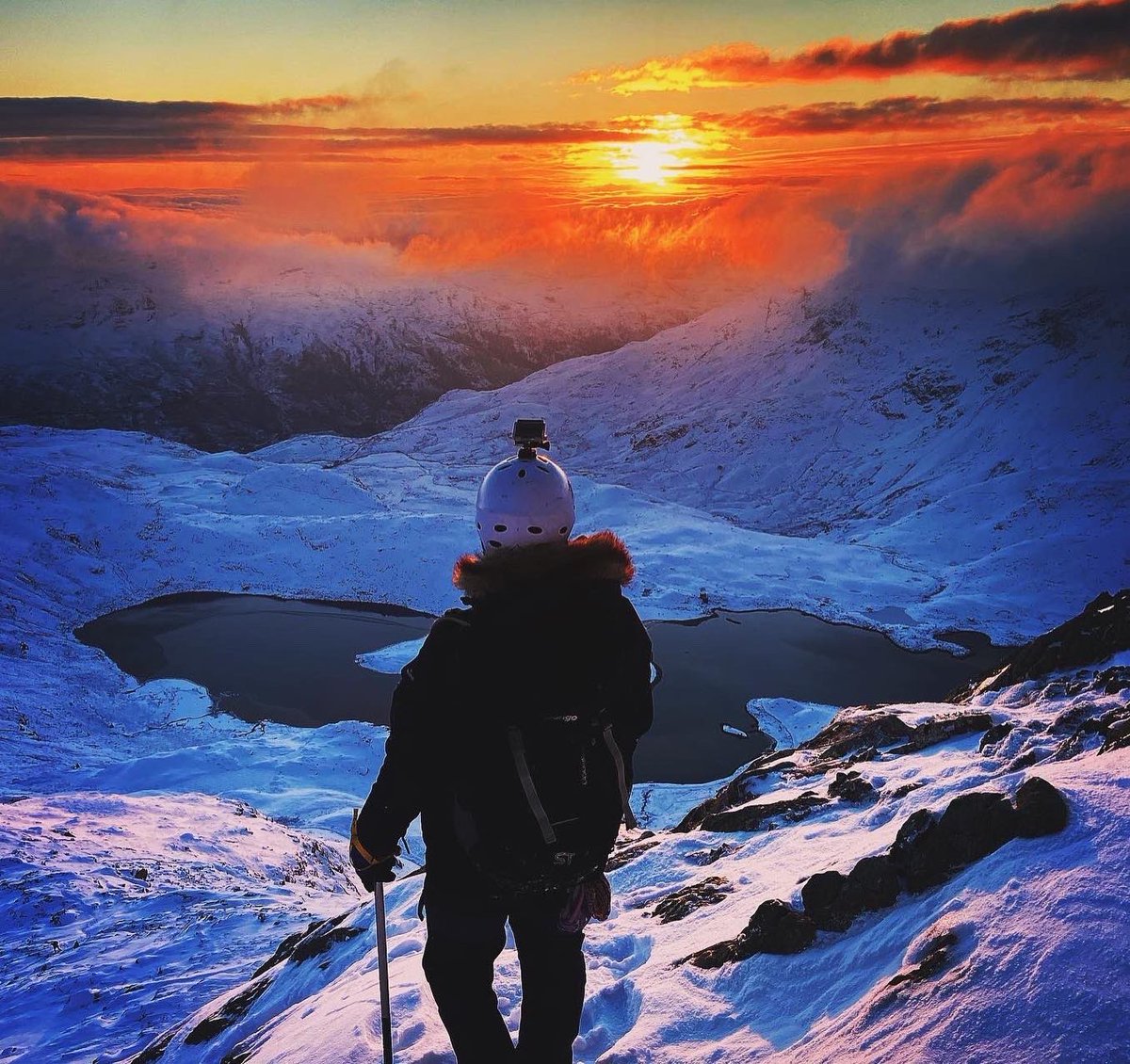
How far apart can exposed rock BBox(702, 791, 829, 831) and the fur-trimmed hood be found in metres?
10.5

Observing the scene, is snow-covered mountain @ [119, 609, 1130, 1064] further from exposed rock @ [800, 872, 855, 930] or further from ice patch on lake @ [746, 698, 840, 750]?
ice patch on lake @ [746, 698, 840, 750]

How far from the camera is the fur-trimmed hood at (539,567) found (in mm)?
4129

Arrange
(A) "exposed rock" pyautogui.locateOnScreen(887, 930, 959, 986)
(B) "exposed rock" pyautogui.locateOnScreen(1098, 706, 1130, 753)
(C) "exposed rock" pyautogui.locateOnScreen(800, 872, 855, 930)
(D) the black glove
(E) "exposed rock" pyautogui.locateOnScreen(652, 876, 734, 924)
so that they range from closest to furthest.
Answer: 1. (D) the black glove
2. (A) "exposed rock" pyautogui.locateOnScreen(887, 930, 959, 986)
3. (C) "exposed rock" pyautogui.locateOnScreen(800, 872, 855, 930)
4. (B) "exposed rock" pyautogui.locateOnScreen(1098, 706, 1130, 753)
5. (E) "exposed rock" pyautogui.locateOnScreen(652, 876, 734, 924)

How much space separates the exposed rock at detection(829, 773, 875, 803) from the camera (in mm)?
12906

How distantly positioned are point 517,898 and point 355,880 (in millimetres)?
24256

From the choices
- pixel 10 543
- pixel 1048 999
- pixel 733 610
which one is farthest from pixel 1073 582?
pixel 10 543

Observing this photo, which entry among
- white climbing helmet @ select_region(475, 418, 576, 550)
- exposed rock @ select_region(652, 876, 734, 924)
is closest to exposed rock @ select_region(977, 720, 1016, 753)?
exposed rock @ select_region(652, 876, 734, 924)

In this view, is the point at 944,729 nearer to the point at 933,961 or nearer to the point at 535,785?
the point at 933,961

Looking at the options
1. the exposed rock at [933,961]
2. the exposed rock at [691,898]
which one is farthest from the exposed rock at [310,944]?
the exposed rock at [933,961]

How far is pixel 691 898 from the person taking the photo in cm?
1017

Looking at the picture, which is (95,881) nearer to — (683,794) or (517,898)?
(517,898)

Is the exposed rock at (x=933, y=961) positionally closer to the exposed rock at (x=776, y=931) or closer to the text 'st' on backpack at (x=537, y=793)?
the exposed rock at (x=776, y=931)

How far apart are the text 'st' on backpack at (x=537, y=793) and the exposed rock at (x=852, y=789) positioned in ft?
33.4

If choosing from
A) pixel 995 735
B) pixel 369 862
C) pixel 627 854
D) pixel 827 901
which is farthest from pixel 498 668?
pixel 995 735
